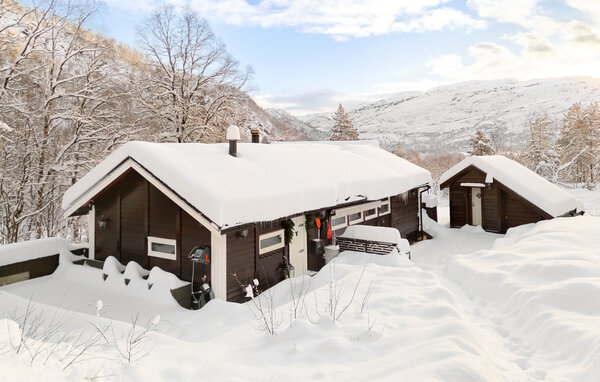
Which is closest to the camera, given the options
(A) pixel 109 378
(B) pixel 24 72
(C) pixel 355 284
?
(A) pixel 109 378

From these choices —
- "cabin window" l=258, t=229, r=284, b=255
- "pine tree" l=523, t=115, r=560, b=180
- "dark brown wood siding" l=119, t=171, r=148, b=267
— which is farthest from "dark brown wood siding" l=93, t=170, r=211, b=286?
"pine tree" l=523, t=115, r=560, b=180

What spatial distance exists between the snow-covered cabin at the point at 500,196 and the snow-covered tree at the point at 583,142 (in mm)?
22001

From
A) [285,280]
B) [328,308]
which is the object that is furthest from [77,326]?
[285,280]

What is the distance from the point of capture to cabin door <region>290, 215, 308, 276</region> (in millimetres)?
11367

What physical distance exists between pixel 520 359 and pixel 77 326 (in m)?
7.60

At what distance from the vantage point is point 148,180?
31.1ft

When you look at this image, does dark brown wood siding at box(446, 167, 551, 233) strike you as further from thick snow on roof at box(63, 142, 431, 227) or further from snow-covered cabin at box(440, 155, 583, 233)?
thick snow on roof at box(63, 142, 431, 227)

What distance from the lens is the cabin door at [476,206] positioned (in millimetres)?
19328

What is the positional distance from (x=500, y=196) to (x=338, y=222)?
10.1m

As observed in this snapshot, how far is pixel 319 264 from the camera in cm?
1259

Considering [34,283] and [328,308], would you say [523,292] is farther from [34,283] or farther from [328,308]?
[34,283]

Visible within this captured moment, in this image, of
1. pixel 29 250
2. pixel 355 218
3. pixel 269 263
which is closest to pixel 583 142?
pixel 355 218

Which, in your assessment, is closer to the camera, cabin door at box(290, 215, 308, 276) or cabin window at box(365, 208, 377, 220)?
cabin door at box(290, 215, 308, 276)

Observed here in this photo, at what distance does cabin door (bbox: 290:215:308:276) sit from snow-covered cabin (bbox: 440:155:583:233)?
1123cm
